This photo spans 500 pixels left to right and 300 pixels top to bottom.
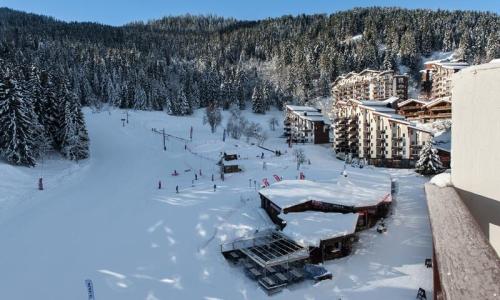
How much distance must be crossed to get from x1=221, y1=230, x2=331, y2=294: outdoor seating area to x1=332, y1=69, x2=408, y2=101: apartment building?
58259 mm

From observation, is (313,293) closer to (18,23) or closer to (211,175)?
(211,175)

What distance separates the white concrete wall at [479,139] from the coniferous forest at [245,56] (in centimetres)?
5485

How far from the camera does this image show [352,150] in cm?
5838

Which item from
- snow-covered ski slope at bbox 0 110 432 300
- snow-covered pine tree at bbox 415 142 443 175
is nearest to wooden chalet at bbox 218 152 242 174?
snow-covered ski slope at bbox 0 110 432 300

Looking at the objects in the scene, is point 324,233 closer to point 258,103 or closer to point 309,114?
point 309,114

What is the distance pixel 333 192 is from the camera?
30594mm

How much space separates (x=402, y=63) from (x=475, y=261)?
376 feet

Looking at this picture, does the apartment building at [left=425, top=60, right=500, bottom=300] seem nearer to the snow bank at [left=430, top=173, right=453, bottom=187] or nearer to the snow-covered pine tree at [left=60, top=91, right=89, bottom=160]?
the snow bank at [left=430, top=173, right=453, bottom=187]

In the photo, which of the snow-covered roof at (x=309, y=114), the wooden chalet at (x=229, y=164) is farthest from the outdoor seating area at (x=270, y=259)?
the snow-covered roof at (x=309, y=114)

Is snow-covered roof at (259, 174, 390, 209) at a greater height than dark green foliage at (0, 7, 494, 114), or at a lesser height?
lesser

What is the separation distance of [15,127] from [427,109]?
5479 centimetres

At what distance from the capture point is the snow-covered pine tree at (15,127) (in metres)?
38.8

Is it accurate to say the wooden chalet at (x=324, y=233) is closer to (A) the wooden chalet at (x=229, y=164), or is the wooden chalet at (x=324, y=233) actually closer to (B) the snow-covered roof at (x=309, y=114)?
(A) the wooden chalet at (x=229, y=164)

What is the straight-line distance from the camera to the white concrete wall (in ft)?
7.08
